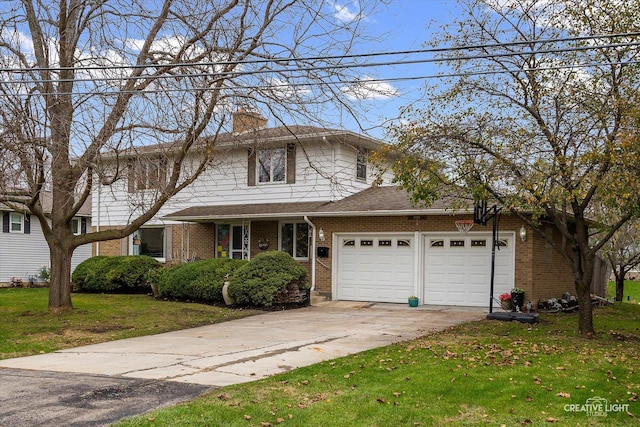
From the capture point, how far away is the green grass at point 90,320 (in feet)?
40.9

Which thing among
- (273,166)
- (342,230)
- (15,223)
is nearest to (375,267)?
(342,230)

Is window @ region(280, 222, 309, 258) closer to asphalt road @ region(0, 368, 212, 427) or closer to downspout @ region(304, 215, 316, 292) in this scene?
downspout @ region(304, 215, 316, 292)

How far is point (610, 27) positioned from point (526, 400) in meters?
7.73

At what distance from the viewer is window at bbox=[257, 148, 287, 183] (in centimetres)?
2219

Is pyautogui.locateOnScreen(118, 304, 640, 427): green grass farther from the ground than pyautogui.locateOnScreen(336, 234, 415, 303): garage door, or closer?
closer

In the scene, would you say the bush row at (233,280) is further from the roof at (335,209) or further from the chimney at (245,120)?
the chimney at (245,120)

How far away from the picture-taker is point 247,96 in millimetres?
14102

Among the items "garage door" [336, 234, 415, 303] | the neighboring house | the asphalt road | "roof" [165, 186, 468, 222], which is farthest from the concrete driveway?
the neighboring house

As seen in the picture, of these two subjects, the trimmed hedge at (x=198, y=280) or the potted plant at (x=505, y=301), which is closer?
the potted plant at (x=505, y=301)

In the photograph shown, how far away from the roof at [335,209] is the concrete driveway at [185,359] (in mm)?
3435

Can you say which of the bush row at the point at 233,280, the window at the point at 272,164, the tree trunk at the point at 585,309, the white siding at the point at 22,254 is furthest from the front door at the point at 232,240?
the tree trunk at the point at 585,309

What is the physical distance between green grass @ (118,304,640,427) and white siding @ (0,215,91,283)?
23.8 meters

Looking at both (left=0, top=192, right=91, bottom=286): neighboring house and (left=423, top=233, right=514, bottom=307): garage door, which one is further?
(left=0, top=192, right=91, bottom=286): neighboring house

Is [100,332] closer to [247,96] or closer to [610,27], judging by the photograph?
[247,96]
